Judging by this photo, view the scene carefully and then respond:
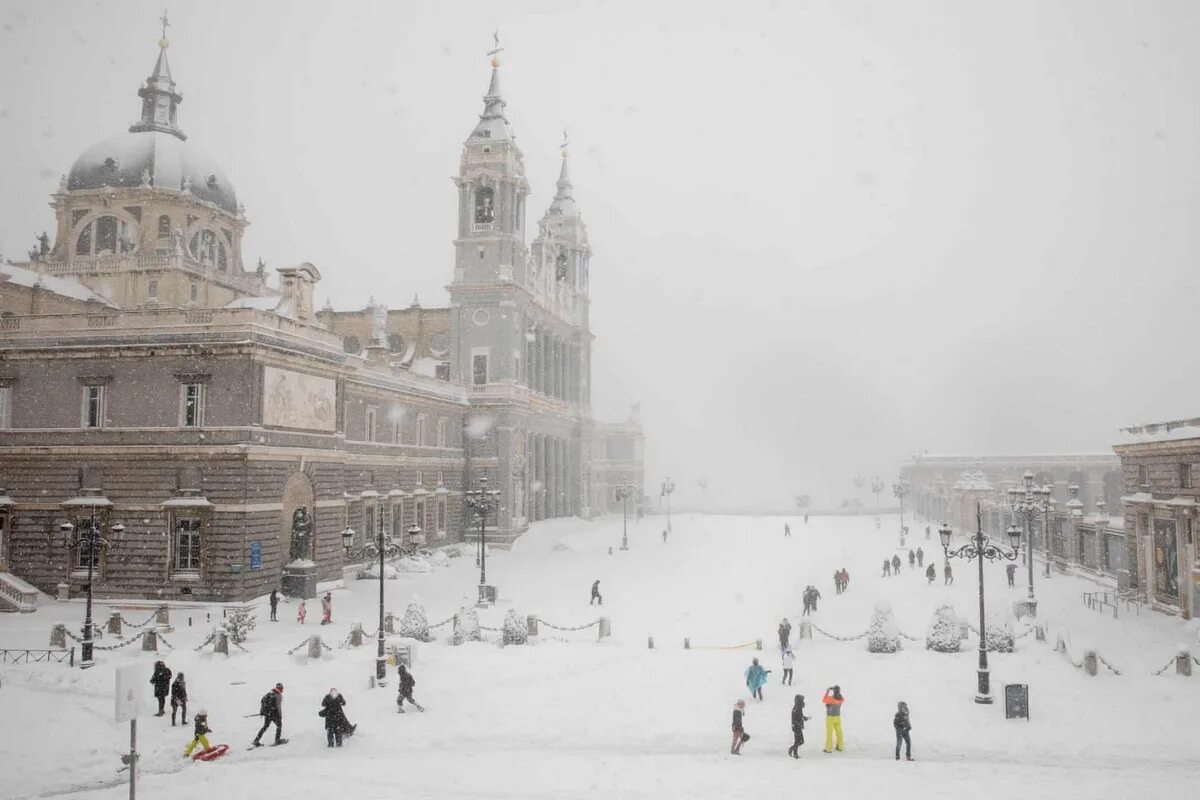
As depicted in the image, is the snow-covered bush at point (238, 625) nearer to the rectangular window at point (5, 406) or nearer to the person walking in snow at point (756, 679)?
the person walking in snow at point (756, 679)

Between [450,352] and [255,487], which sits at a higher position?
[450,352]

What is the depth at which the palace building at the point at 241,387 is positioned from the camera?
31.9 metres

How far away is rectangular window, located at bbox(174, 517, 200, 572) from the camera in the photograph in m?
31.7

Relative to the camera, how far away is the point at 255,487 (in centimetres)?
3192

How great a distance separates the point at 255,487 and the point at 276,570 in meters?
3.40

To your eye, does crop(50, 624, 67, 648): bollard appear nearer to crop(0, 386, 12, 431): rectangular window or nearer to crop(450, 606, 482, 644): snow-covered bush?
crop(450, 606, 482, 644): snow-covered bush

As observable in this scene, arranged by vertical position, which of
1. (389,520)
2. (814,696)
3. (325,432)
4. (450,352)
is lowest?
(814,696)

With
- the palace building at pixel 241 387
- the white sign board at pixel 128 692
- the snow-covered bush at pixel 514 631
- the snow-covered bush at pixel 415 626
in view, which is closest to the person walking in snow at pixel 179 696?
the white sign board at pixel 128 692

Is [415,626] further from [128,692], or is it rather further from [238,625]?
[128,692]

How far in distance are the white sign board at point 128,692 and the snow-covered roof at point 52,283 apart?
37.4 m

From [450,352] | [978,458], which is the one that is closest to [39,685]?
[450,352]

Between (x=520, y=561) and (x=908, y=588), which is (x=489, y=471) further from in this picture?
(x=908, y=588)

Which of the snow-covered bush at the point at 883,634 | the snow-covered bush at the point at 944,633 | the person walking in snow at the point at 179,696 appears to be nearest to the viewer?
the person walking in snow at the point at 179,696

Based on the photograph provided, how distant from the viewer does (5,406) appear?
33719mm
